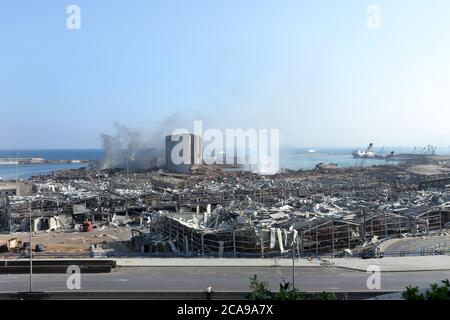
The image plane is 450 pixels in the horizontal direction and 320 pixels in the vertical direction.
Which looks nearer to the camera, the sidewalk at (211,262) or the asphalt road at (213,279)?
the asphalt road at (213,279)

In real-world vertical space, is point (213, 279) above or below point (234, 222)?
below

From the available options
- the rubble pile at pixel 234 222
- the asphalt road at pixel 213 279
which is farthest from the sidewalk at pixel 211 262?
the rubble pile at pixel 234 222

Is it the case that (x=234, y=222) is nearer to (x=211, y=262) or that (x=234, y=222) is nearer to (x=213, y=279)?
(x=211, y=262)

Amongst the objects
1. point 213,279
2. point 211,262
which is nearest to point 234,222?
point 211,262

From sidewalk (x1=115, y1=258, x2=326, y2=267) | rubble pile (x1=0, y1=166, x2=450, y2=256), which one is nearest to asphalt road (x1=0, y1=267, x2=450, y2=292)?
sidewalk (x1=115, y1=258, x2=326, y2=267)

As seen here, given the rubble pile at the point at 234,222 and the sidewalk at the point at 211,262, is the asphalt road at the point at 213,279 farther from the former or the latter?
the rubble pile at the point at 234,222

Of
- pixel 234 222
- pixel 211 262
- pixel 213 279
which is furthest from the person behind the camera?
pixel 234 222
